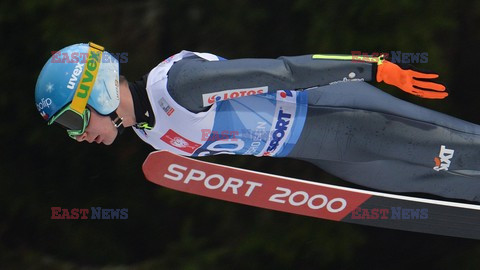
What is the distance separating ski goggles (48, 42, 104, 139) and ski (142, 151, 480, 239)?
13.3 inches

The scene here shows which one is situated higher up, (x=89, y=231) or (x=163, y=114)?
(x=163, y=114)

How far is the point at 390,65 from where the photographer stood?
6.84ft

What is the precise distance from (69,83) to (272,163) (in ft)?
5.61

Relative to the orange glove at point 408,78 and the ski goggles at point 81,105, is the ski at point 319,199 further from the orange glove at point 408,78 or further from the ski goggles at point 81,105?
the orange glove at point 408,78

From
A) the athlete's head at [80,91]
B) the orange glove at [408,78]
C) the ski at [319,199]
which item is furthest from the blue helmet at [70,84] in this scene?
the orange glove at [408,78]

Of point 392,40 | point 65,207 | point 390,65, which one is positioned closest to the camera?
point 390,65

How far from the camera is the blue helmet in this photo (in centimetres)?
212

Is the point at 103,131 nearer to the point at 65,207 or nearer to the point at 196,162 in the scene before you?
the point at 196,162

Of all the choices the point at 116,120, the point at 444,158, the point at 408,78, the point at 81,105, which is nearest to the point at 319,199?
the point at 444,158

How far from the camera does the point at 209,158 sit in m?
Result: 3.46

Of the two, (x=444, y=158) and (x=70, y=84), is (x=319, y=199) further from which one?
(x=70, y=84)

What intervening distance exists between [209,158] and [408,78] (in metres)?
1.55

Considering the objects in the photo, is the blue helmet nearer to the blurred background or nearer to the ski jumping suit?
the ski jumping suit

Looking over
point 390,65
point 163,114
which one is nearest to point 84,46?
point 163,114
